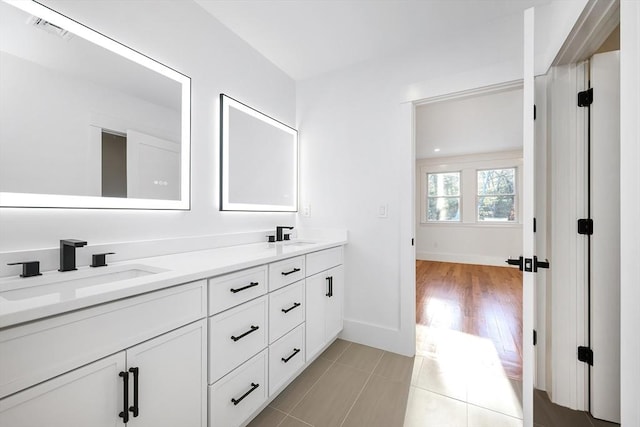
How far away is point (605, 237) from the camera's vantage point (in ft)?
4.73

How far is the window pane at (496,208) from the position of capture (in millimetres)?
5812

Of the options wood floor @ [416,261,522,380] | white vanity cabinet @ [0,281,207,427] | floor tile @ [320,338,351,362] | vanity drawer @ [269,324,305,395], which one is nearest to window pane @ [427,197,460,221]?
wood floor @ [416,261,522,380]

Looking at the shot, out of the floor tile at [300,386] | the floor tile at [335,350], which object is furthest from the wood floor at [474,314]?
the floor tile at [300,386]

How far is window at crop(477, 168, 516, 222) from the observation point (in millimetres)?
5789

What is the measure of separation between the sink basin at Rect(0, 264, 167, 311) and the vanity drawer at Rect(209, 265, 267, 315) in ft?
0.88

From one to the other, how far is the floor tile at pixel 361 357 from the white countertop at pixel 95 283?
3.56 ft

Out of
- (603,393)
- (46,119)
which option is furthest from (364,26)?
(603,393)

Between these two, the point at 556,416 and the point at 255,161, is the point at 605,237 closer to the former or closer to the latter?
the point at 556,416

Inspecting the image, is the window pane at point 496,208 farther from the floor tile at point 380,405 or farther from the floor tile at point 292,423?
the floor tile at point 292,423

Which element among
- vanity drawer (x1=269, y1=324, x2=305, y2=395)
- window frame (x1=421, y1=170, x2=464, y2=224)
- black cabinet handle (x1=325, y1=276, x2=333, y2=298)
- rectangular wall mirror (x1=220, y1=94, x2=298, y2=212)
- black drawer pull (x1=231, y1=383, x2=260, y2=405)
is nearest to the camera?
black drawer pull (x1=231, y1=383, x2=260, y2=405)

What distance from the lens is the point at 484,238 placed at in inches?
236

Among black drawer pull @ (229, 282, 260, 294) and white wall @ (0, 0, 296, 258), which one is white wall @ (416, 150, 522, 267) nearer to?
white wall @ (0, 0, 296, 258)

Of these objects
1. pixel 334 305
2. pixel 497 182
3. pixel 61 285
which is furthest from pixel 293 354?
pixel 497 182

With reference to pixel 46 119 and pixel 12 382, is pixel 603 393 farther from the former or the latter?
pixel 46 119
